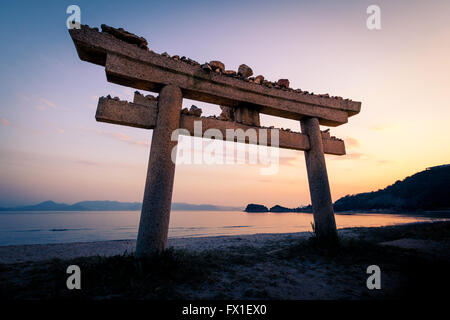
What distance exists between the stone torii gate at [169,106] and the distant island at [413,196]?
77.0 m

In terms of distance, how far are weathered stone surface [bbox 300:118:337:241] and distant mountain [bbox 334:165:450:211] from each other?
77066mm

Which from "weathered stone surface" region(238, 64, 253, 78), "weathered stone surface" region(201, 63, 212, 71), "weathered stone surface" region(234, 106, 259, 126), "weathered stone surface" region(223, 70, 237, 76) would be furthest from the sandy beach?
"weathered stone surface" region(238, 64, 253, 78)

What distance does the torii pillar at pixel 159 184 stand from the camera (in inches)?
138

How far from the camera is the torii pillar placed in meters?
3.51

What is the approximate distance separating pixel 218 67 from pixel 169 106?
69.4 inches

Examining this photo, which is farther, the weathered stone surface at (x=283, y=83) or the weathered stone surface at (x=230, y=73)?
the weathered stone surface at (x=283, y=83)

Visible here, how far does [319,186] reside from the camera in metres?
5.37

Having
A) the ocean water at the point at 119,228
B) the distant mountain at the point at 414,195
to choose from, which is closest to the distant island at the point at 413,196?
the distant mountain at the point at 414,195

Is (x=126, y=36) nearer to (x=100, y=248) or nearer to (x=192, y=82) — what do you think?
(x=192, y=82)

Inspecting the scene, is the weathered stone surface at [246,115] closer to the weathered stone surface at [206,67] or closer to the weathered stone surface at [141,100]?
the weathered stone surface at [206,67]

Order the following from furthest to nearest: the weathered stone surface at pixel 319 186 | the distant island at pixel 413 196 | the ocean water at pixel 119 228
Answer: the distant island at pixel 413 196
the ocean water at pixel 119 228
the weathered stone surface at pixel 319 186
